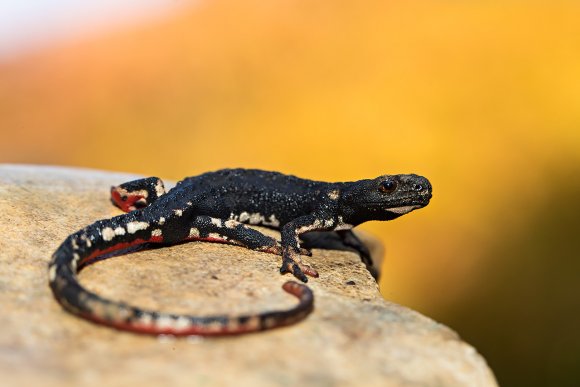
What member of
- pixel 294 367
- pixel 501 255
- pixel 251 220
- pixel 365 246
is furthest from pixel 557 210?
pixel 294 367

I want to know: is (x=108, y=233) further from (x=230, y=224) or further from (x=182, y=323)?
(x=182, y=323)

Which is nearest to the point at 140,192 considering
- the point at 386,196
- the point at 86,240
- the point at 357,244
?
the point at 86,240

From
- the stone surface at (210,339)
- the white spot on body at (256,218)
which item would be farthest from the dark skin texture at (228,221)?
the stone surface at (210,339)

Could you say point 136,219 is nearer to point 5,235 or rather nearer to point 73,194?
point 5,235

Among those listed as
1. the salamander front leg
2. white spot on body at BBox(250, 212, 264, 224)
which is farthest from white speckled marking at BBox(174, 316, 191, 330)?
the salamander front leg

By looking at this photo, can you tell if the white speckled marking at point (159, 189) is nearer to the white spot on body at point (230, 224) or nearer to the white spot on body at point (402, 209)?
the white spot on body at point (230, 224)

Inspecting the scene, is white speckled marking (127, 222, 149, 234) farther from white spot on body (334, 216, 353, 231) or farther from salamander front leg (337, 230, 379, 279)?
salamander front leg (337, 230, 379, 279)
